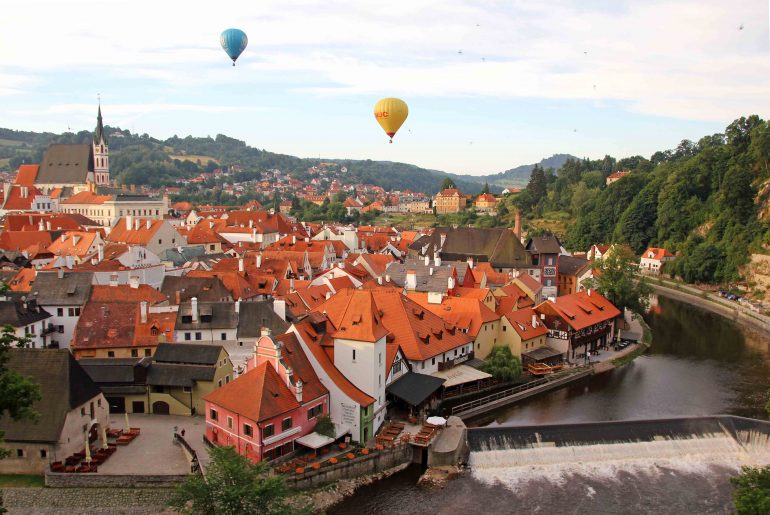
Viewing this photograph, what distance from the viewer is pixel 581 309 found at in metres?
49.9

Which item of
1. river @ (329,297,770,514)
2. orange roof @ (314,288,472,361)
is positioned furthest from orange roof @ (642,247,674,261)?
orange roof @ (314,288,472,361)

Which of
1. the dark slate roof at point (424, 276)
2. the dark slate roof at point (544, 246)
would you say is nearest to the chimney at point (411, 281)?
the dark slate roof at point (424, 276)

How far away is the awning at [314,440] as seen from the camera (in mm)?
29203

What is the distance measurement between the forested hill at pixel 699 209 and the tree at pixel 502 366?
162 ft

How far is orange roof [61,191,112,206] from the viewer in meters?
92.3

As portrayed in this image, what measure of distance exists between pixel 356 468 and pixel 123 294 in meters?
20.4

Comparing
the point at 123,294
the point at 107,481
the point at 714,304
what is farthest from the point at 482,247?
the point at 107,481

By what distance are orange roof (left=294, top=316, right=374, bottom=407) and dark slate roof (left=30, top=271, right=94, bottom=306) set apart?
54.1 feet

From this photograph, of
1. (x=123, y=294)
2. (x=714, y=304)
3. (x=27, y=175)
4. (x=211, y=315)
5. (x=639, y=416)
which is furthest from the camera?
(x=27, y=175)

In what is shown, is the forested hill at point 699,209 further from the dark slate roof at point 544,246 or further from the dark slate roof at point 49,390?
the dark slate roof at point 49,390

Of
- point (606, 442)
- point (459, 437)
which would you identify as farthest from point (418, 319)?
point (606, 442)

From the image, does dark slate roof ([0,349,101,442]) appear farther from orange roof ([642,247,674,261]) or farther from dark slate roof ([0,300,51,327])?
orange roof ([642,247,674,261])

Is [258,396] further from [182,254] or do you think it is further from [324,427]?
[182,254]

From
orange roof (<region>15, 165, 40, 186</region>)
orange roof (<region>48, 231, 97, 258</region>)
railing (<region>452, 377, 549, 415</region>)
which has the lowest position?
railing (<region>452, 377, 549, 415</region>)
